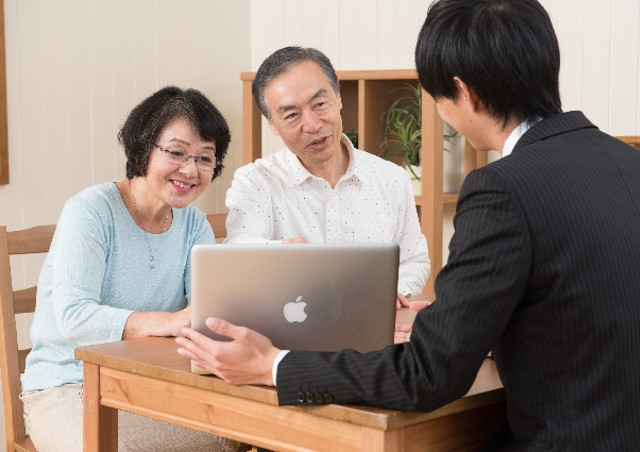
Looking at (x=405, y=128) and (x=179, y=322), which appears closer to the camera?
(x=179, y=322)

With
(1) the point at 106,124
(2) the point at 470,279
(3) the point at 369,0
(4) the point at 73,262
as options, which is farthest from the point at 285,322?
(3) the point at 369,0

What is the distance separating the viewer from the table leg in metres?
1.82

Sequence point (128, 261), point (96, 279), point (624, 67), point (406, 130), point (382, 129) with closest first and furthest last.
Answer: point (96, 279), point (128, 261), point (624, 67), point (406, 130), point (382, 129)

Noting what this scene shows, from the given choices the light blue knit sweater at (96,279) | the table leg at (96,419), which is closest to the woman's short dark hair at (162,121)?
the light blue knit sweater at (96,279)

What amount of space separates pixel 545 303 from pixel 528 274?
0.17 ft

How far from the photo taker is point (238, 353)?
1.49 m

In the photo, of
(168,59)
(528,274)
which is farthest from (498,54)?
(168,59)

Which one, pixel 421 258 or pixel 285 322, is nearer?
pixel 285 322

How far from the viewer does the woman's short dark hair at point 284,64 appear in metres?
2.53

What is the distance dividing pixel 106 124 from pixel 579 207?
8.90 ft

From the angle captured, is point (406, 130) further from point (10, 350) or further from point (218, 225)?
point (10, 350)

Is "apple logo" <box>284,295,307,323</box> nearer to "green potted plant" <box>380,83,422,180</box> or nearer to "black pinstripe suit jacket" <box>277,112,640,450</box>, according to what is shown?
"black pinstripe suit jacket" <box>277,112,640,450</box>

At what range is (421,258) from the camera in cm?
269

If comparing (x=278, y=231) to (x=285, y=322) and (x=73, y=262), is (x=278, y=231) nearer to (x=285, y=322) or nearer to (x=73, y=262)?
(x=73, y=262)
